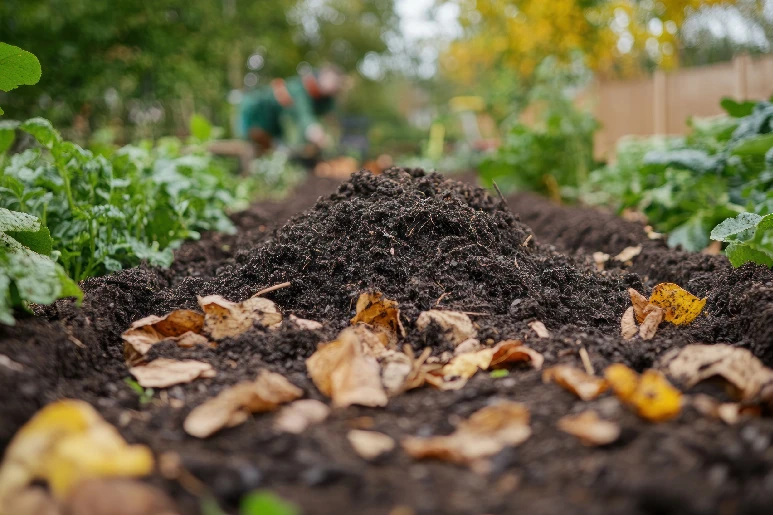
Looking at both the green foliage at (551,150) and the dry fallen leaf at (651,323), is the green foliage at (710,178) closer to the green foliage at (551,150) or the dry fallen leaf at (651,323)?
the dry fallen leaf at (651,323)

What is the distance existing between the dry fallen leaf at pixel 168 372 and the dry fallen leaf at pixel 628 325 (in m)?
1.27

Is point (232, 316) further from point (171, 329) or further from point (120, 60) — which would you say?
point (120, 60)

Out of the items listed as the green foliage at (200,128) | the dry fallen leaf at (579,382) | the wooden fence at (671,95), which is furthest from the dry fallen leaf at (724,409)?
the wooden fence at (671,95)

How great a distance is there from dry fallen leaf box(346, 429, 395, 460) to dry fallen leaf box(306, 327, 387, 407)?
0.17m

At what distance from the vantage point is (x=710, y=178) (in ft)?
12.9

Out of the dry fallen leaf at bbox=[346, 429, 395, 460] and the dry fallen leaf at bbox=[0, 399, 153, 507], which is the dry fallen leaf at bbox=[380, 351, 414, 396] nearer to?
the dry fallen leaf at bbox=[346, 429, 395, 460]

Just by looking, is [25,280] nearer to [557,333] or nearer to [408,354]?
[408,354]

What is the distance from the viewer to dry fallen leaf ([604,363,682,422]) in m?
1.35

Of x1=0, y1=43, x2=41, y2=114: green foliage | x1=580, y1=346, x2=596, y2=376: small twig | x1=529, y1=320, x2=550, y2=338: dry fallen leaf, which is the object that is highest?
x1=0, y1=43, x2=41, y2=114: green foliage

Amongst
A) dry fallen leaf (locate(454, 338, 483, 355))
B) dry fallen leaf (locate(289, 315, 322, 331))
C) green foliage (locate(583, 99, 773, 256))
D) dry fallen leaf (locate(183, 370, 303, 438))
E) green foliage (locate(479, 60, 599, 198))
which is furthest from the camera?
green foliage (locate(479, 60, 599, 198))

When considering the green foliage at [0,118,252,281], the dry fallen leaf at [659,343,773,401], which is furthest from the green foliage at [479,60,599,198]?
the dry fallen leaf at [659,343,773,401]

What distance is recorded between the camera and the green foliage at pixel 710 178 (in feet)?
11.4

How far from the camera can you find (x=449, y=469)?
1279 mm

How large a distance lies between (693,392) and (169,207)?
8.56ft
